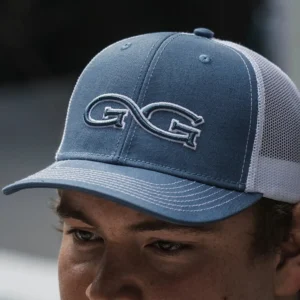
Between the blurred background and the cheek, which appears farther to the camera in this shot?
the blurred background

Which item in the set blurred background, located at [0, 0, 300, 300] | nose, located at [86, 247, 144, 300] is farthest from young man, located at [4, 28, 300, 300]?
blurred background, located at [0, 0, 300, 300]

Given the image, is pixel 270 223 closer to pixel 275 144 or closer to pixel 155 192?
pixel 275 144

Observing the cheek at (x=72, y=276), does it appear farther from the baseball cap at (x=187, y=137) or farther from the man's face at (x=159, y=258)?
the baseball cap at (x=187, y=137)

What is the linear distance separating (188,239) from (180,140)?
0.65 feet

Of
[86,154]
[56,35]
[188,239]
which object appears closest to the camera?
[188,239]

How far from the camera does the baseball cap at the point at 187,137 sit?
5.40 feet

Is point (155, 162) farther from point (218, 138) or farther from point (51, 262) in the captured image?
point (51, 262)

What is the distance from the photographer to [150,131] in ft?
5.54

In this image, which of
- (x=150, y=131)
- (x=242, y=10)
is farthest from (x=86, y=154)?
(x=242, y=10)

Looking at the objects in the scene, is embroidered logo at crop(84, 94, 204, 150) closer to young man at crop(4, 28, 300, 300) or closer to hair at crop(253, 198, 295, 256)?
young man at crop(4, 28, 300, 300)

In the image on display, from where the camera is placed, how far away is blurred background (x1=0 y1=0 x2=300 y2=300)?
3.76 meters

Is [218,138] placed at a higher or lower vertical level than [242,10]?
higher

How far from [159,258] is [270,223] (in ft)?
0.85

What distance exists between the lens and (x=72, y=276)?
1.76 m
